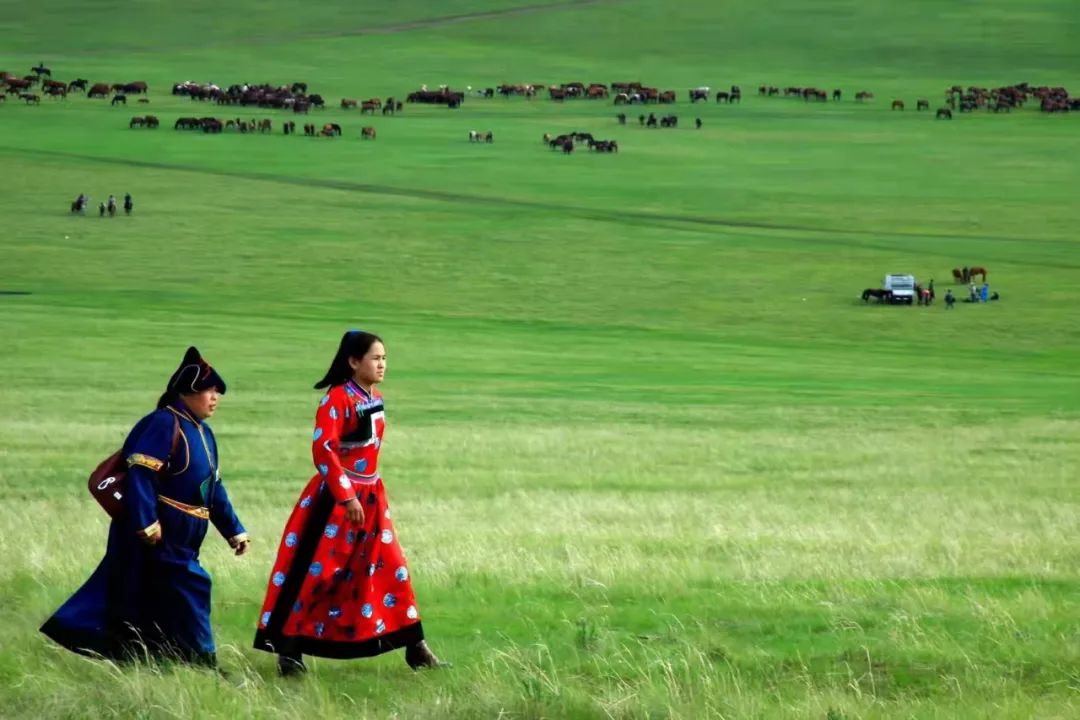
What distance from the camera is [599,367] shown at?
122ft

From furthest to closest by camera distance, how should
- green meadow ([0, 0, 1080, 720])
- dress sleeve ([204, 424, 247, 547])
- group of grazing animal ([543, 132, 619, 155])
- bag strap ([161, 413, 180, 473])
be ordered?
group of grazing animal ([543, 132, 619, 155]), dress sleeve ([204, 424, 247, 547]), green meadow ([0, 0, 1080, 720]), bag strap ([161, 413, 180, 473])

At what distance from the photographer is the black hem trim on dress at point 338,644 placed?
8.02 meters

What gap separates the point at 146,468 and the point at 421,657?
5.05 feet

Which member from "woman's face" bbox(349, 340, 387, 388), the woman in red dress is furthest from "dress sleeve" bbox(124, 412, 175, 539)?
"woman's face" bbox(349, 340, 387, 388)

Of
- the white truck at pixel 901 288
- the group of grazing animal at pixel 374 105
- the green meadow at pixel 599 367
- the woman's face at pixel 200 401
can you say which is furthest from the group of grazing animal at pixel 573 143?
the woman's face at pixel 200 401

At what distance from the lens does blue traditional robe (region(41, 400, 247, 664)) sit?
786cm

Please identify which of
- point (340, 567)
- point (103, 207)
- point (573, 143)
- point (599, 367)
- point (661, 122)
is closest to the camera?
point (340, 567)

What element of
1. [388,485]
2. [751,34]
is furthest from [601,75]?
[388,485]

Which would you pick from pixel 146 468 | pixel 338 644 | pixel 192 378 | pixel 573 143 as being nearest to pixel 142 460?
pixel 146 468

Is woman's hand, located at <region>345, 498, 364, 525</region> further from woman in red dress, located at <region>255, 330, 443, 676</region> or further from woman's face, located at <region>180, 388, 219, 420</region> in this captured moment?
woman's face, located at <region>180, 388, 219, 420</region>

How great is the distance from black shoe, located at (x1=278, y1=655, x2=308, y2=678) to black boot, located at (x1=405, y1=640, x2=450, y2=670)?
19.4 inches

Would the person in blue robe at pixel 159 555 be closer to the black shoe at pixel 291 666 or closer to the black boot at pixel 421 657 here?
the black shoe at pixel 291 666

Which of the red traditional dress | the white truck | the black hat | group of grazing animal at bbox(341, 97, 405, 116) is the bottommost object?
the white truck

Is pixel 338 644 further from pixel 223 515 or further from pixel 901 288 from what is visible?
pixel 901 288
